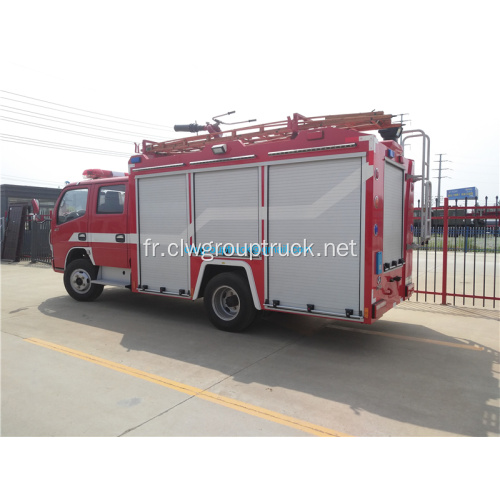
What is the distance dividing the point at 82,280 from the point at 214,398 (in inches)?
215

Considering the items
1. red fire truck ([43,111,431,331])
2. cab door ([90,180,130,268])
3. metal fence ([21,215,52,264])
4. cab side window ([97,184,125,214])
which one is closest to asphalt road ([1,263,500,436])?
red fire truck ([43,111,431,331])

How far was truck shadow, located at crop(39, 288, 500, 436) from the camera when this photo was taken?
3.72m

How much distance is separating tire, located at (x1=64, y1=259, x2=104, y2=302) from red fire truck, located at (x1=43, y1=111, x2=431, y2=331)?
32.4 inches

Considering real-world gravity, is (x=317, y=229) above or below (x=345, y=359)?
above

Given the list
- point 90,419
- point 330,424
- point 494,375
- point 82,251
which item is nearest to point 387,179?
point 494,375

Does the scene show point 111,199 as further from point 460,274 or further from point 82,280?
point 460,274

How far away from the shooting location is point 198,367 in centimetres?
475

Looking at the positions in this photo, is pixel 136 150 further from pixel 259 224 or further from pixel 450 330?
pixel 450 330

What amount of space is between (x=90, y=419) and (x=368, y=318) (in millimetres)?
3209

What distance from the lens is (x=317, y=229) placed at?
5098 millimetres

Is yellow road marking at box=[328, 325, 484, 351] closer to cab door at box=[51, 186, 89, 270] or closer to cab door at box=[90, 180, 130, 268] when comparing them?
cab door at box=[90, 180, 130, 268]

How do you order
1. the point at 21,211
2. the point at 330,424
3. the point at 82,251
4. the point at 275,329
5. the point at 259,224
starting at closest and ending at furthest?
the point at 330,424, the point at 259,224, the point at 275,329, the point at 82,251, the point at 21,211

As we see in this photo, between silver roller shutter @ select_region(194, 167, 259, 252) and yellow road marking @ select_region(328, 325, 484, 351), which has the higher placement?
silver roller shutter @ select_region(194, 167, 259, 252)

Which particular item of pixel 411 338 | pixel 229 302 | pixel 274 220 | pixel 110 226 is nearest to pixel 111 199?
pixel 110 226
